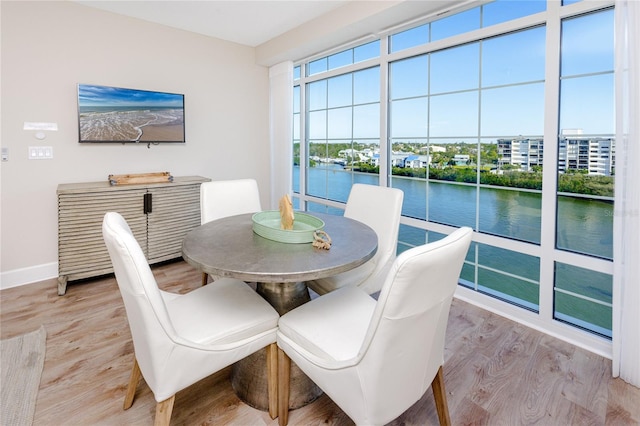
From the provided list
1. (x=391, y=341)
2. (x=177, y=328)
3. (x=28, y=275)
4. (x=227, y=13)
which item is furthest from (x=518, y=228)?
(x=28, y=275)

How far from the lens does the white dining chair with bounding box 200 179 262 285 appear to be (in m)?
2.51

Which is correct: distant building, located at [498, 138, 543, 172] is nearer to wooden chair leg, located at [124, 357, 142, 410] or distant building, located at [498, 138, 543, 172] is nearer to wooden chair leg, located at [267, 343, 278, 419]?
wooden chair leg, located at [267, 343, 278, 419]

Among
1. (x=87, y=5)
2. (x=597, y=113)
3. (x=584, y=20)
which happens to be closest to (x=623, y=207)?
(x=597, y=113)

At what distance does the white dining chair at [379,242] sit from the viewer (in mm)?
2080

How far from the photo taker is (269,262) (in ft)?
4.69

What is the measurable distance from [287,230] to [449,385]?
3.88 feet

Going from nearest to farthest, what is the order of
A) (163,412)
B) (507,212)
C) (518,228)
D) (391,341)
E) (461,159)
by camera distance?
(391,341) < (163,412) < (518,228) < (507,212) < (461,159)

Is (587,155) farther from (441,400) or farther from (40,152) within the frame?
(40,152)

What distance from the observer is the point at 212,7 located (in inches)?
128

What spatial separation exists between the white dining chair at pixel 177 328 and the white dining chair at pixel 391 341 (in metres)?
0.16

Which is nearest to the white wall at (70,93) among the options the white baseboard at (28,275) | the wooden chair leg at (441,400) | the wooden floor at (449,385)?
the white baseboard at (28,275)

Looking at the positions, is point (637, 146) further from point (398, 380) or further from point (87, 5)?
point (87, 5)

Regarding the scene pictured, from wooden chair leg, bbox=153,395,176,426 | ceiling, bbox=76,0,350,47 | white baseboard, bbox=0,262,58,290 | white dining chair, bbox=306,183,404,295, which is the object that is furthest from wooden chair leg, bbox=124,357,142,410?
ceiling, bbox=76,0,350,47

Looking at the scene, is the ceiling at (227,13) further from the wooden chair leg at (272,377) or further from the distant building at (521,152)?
the wooden chair leg at (272,377)
